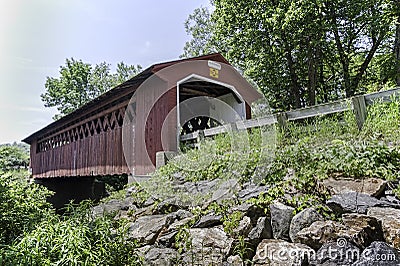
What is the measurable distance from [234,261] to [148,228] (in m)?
1.35

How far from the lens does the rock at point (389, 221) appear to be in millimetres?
2236

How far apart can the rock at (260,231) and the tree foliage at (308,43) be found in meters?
9.15

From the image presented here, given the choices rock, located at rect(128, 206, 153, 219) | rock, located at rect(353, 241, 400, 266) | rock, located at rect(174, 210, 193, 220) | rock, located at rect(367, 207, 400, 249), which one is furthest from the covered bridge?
rock, located at rect(353, 241, 400, 266)

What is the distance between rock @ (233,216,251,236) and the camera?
283cm

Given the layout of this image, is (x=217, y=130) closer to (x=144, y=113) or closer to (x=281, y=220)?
(x=144, y=113)

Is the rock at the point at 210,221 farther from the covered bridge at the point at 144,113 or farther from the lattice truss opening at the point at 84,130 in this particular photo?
the lattice truss opening at the point at 84,130

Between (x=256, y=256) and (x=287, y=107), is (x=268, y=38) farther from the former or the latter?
(x=256, y=256)

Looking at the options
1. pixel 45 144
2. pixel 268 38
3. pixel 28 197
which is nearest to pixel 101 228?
pixel 28 197

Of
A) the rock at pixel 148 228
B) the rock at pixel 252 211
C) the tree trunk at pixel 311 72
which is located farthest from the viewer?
the tree trunk at pixel 311 72

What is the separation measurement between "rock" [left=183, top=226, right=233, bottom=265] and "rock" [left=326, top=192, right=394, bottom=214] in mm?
1005

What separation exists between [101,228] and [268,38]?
11004 mm

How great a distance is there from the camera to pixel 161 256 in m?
2.84
